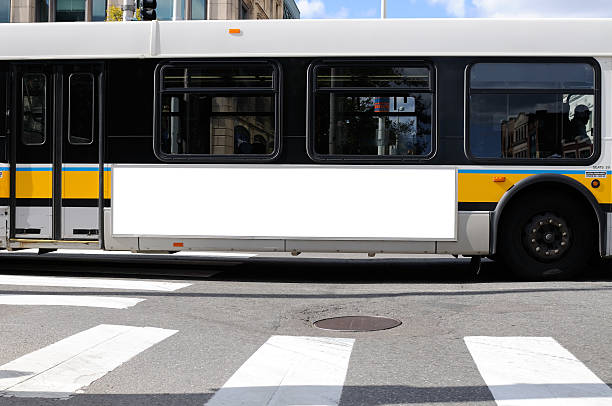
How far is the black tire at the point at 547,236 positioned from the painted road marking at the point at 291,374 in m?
4.13

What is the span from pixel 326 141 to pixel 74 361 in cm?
525

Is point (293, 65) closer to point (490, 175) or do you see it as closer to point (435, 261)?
point (490, 175)

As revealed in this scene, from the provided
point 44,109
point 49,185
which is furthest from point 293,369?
point 44,109

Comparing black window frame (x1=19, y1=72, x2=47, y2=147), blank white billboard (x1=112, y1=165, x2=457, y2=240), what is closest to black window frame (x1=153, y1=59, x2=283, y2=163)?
blank white billboard (x1=112, y1=165, x2=457, y2=240)

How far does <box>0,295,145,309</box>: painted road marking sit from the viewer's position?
773cm

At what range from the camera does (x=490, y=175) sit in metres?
9.64

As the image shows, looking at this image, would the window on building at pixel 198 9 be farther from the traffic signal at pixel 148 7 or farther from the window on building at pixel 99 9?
the traffic signal at pixel 148 7

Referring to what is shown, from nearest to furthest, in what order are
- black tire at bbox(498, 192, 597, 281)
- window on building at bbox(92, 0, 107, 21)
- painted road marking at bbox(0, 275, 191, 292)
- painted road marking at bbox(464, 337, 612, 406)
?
painted road marking at bbox(464, 337, 612, 406)
painted road marking at bbox(0, 275, 191, 292)
black tire at bbox(498, 192, 597, 281)
window on building at bbox(92, 0, 107, 21)

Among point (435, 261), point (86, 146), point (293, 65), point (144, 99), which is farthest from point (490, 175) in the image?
point (86, 146)

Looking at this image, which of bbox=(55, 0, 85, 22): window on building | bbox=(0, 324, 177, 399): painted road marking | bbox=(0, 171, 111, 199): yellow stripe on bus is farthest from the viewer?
bbox=(55, 0, 85, 22): window on building

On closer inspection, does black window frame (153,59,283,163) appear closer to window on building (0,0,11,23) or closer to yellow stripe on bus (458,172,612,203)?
yellow stripe on bus (458,172,612,203)

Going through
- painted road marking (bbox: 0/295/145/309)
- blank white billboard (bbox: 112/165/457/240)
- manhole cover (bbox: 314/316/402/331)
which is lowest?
manhole cover (bbox: 314/316/402/331)

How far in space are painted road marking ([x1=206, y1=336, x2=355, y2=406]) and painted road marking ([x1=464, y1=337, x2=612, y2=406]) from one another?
98cm

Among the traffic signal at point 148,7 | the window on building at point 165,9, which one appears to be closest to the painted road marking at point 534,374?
the traffic signal at point 148,7
